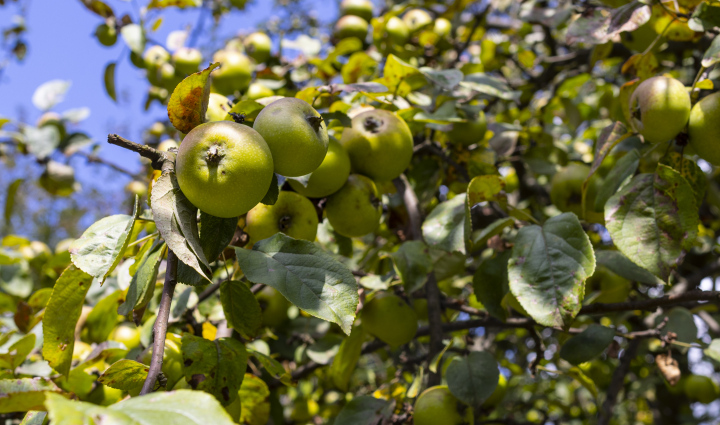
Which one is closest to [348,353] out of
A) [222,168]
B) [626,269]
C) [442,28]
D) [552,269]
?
[552,269]

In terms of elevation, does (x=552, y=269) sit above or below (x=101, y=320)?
above

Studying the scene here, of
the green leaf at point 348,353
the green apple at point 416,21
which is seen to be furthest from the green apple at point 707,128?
the green apple at point 416,21

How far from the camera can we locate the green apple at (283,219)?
1.12 meters

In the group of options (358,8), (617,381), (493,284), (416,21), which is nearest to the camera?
(493,284)

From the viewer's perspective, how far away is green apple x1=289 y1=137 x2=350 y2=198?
3.72 ft

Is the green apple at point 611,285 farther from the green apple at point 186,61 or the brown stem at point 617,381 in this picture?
the green apple at point 186,61

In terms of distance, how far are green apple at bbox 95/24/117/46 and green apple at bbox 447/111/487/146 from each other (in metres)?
1.57

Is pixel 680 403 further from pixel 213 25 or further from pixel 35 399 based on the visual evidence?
pixel 213 25

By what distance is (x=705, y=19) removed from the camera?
1.36 metres

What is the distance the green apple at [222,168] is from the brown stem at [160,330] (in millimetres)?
115

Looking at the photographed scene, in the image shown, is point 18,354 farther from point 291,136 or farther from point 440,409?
point 440,409

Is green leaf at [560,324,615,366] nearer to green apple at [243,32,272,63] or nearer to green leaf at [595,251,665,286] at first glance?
green leaf at [595,251,665,286]

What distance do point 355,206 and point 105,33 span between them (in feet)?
5.49

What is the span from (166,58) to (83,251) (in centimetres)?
165
